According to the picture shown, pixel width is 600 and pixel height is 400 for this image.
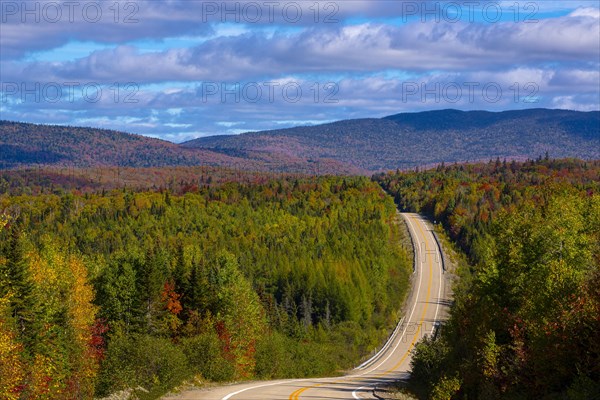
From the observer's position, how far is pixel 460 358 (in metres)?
40.9

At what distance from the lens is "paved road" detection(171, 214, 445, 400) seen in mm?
Result: 34938

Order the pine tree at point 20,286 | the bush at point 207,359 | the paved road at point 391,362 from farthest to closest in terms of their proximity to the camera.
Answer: the pine tree at point 20,286 < the bush at point 207,359 < the paved road at point 391,362

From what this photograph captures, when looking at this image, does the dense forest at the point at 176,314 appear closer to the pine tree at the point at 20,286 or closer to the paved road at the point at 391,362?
the pine tree at the point at 20,286

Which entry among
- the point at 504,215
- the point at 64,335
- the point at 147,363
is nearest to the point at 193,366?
the point at 147,363

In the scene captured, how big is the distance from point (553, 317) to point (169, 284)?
43561 millimetres

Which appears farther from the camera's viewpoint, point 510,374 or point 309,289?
point 309,289

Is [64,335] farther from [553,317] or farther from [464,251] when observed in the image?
[464,251]

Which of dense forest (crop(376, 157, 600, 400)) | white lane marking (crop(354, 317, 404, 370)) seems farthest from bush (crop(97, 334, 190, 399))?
white lane marking (crop(354, 317, 404, 370))

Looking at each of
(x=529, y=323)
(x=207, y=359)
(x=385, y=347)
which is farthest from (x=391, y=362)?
(x=529, y=323)

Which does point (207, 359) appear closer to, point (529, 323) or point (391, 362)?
point (529, 323)

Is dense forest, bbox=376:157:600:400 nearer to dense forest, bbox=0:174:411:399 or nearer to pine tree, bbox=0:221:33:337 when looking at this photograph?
dense forest, bbox=0:174:411:399

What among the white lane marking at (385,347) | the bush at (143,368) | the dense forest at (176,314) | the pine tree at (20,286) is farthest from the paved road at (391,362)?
the pine tree at (20,286)

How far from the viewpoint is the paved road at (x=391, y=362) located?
34.9 metres

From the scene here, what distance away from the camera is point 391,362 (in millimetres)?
101750
